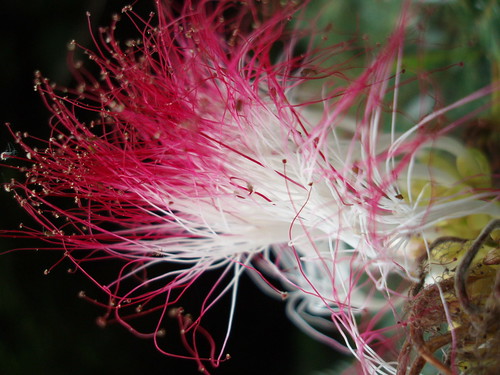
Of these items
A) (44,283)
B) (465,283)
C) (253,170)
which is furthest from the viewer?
(44,283)

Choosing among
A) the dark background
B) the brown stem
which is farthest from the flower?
the dark background

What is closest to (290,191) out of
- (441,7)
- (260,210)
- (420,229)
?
(260,210)

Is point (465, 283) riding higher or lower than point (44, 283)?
higher

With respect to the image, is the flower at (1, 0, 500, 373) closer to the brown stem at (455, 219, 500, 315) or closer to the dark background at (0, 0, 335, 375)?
the brown stem at (455, 219, 500, 315)

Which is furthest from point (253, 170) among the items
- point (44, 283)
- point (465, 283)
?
point (44, 283)

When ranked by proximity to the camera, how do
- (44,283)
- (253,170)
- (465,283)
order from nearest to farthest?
(465,283)
(253,170)
(44,283)

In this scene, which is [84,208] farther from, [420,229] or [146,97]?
[420,229]

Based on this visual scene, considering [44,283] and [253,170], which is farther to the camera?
[44,283]

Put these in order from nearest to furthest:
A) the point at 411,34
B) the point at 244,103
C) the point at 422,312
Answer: the point at 422,312, the point at 244,103, the point at 411,34

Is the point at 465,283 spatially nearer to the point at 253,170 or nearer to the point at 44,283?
the point at 253,170
